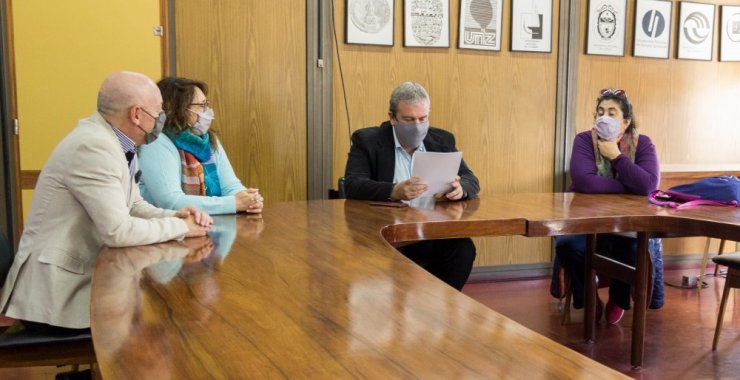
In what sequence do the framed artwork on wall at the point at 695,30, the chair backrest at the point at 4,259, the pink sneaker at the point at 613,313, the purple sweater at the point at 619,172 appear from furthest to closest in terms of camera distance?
the framed artwork on wall at the point at 695,30, the pink sneaker at the point at 613,313, the purple sweater at the point at 619,172, the chair backrest at the point at 4,259

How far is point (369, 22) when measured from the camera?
4.26m

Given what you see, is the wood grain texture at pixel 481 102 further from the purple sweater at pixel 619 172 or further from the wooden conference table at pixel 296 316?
the wooden conference table at pixel 296 316

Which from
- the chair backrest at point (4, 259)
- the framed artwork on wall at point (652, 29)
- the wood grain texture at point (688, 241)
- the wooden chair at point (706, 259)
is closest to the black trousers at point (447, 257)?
the chair backrest at point (4, 259)

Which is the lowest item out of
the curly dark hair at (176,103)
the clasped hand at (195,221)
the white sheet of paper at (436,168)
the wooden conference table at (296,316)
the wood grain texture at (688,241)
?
the wood grain texture at (688,241)

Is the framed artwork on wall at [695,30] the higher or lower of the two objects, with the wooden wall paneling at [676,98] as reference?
higher

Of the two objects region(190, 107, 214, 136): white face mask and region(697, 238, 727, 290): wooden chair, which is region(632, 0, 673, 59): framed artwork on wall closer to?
region(697, 238, 727, 290): wooden chair

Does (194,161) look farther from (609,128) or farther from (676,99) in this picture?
(676,99)

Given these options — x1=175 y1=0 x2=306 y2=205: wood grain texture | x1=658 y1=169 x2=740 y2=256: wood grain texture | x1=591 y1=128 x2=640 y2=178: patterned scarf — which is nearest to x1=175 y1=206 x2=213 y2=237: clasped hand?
x1=175 y1=0 x2=306 y2=205: wood grain texture

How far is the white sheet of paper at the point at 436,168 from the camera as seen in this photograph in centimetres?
271

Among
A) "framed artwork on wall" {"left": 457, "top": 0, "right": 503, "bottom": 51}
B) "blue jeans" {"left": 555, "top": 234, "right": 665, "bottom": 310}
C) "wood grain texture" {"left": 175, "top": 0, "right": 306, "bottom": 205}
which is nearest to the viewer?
"blue jeans" {"left": 555, "top": 234, "right": 665, "bottom": 310}

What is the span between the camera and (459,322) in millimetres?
1215

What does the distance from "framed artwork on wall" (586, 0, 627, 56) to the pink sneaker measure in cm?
198

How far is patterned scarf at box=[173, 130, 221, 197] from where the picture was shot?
2768 mm

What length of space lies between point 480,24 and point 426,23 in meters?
0.40
